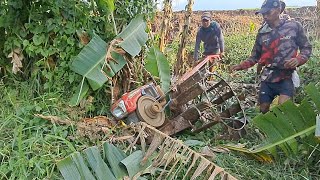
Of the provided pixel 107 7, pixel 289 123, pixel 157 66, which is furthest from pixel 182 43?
pixel 289 123

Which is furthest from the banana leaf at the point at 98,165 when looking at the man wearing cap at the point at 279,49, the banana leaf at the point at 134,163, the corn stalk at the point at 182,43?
the corn stalk at the point at 182,43

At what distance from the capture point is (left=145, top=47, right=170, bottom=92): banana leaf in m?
4.56

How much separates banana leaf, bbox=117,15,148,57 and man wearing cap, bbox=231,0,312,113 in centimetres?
118

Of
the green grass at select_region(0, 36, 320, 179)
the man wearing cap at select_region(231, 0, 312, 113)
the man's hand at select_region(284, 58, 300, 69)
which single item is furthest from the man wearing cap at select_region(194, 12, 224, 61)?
the green grass at select_region(0, 36, 320, 179)

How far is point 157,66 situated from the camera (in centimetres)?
457

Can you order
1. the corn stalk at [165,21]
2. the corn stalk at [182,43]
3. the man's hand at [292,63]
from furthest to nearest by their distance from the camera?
the corn stalk at [182,43] < the corn stalk at [165,21] < the man's hand at [292,63]

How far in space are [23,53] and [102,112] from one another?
1076 mm

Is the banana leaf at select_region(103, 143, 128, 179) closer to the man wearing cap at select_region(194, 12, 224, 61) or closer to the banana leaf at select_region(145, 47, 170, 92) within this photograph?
the banana leaf at select_region(145, 47, 170, 92)

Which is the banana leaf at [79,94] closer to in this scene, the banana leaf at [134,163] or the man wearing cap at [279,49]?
the banana leaf at [134,163]

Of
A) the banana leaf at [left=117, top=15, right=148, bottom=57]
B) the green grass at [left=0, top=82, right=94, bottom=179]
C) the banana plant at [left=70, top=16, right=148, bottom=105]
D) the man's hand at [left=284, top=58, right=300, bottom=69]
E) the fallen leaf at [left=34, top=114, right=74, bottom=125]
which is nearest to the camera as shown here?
→ the green grass at [left=0, top=82, right=94, bottom=179]

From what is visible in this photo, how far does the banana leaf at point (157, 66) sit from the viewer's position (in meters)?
4.56

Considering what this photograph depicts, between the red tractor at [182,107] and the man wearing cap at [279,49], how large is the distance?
23.9 inches

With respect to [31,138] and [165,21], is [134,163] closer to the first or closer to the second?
[31,138]

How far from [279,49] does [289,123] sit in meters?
1.20
